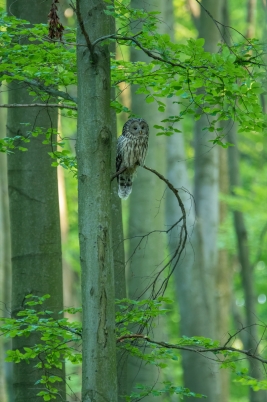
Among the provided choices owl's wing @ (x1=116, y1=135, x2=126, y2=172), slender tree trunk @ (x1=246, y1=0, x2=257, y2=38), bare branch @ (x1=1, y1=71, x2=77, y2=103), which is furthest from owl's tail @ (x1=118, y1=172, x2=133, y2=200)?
slender tree trunk @ (x1=246, y1=0, x2=257, y2=38)

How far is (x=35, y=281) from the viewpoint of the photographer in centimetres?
673

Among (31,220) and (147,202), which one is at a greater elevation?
(147,202)

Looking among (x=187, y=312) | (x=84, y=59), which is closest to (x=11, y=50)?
(x=84, y=59)

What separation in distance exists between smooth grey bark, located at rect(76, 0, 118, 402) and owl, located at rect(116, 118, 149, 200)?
2.38 metres

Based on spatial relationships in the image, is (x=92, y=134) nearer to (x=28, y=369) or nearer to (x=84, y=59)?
(x=84, y=59)

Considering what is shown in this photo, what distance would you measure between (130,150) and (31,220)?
1.23m

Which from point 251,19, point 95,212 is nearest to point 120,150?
point 95,212

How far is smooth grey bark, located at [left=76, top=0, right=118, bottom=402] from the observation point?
4237 mm

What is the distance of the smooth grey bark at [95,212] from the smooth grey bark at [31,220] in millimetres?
2278

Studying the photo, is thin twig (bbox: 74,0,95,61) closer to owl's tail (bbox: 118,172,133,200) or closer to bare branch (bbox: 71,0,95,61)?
bare branch (bbox: 71,0,95,61)

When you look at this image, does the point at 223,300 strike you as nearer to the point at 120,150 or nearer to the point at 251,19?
the point at 251,19

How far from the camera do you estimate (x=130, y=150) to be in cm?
700

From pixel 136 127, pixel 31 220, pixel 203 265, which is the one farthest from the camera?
pixel 203 265

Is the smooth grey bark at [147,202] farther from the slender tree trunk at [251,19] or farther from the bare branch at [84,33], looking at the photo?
the slender tree trunk at [251,19]
